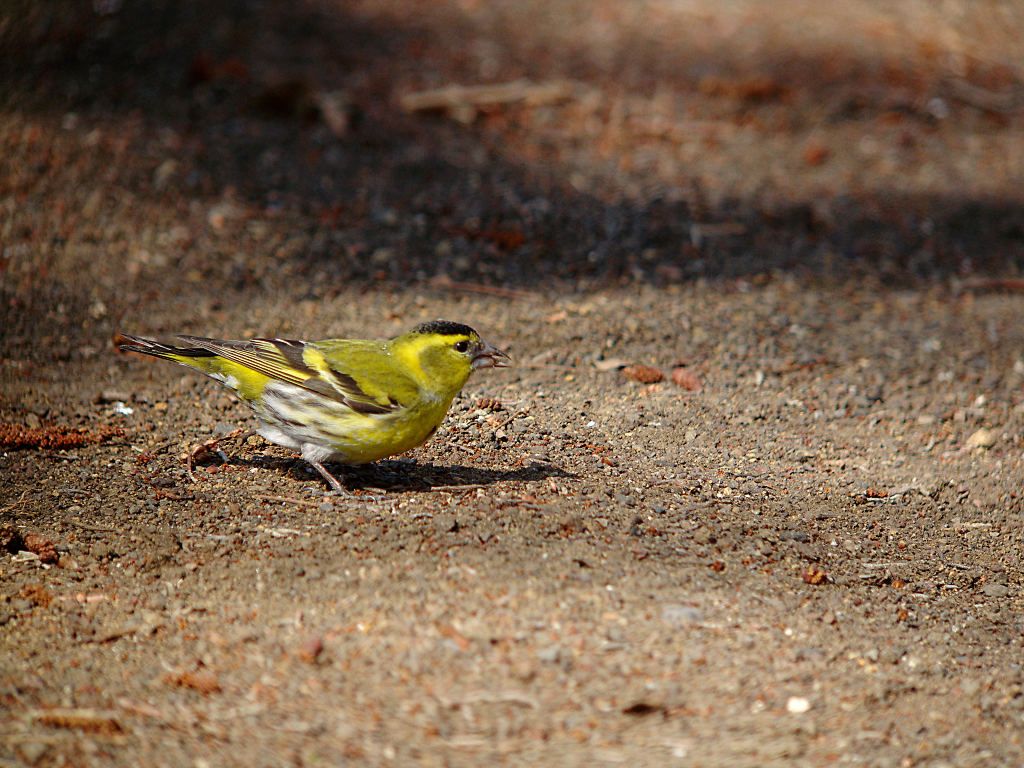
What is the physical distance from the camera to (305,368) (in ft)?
15.0

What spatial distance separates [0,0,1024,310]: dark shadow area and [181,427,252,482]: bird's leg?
1.92 meters

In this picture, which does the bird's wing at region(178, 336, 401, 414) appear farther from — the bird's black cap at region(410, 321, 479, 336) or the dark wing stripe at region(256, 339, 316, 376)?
the bird's black cap at region(410, 321, 479, 336)

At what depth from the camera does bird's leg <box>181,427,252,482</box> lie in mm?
4765

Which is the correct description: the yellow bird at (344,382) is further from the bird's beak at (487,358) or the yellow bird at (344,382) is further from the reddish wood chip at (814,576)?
the reddish wood chip at (814,576)

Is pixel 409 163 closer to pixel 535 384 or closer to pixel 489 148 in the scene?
pixel 489 148

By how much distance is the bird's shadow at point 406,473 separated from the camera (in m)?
4.59

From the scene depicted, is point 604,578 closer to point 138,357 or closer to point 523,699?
point 523,699

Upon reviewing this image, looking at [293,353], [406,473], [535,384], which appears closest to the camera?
[293,353]

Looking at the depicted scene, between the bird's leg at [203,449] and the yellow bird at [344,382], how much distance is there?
368 mm

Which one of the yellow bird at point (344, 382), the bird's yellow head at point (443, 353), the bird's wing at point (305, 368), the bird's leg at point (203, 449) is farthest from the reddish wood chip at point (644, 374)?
the bird's leg at point (203, 449)

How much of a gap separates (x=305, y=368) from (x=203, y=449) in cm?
76

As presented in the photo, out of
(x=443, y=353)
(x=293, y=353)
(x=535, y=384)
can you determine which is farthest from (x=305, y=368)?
(x=535, y=384)

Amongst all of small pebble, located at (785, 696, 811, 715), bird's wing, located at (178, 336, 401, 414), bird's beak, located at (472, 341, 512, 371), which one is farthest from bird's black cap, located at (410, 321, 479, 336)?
small pebble, located at (785, 696, 811, 715)

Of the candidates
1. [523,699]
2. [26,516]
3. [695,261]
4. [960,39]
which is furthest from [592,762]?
[960,39]
